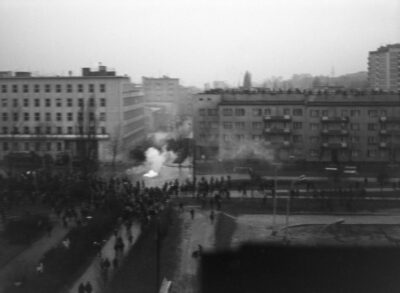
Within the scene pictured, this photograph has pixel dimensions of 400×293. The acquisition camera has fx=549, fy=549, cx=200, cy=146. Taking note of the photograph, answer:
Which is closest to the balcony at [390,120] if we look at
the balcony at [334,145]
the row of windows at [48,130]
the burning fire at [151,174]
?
the balcony at [334,145]

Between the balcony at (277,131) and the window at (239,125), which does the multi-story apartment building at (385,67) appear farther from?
the window at (239,125)

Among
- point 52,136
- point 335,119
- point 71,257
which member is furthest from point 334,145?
point 71,257

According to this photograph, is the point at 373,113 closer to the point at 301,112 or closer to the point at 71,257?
the point at 301,112

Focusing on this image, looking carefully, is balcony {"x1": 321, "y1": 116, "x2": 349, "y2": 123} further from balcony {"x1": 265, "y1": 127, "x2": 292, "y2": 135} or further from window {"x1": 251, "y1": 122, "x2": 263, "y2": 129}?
window {"x1": 251, "y1": 122, "x2": 263, "y2": 129}

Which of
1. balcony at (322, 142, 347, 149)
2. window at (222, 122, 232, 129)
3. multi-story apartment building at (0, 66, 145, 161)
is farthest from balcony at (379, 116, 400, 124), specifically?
multi-story apartment building at (0, 66, 145, 161)

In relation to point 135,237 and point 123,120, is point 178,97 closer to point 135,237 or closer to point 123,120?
point 123,120

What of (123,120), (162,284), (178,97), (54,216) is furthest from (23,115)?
(178,97)
